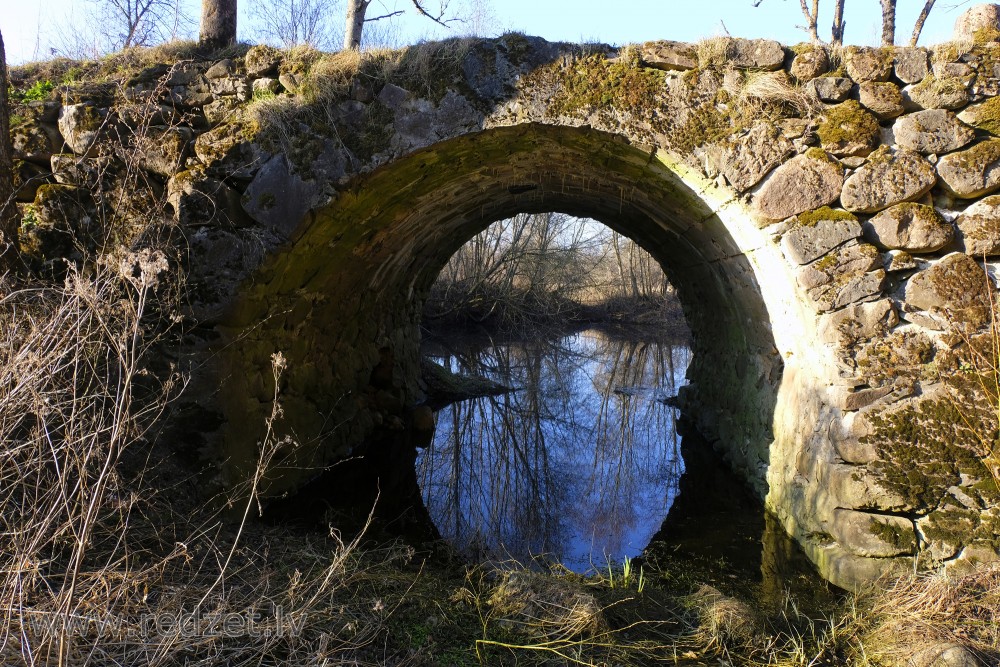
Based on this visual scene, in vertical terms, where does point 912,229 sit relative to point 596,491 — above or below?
above

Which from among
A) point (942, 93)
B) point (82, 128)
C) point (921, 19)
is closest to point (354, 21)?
point (82, 128)

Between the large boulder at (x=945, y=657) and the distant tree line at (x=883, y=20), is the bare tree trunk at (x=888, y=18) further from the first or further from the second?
the large boulder at (x=945, y=657)

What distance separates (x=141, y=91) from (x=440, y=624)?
380 centimetres

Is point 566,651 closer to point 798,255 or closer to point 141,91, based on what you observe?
point 798,255

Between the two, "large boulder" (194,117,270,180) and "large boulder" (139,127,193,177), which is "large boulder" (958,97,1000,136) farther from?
"large boulder" (139,127,193,177)

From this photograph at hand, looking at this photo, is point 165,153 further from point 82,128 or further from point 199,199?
point 82,128

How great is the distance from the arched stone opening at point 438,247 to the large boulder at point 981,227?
90cm

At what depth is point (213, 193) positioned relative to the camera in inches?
164

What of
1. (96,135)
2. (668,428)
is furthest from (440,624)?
(668,428)

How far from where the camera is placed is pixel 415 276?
27.2ft

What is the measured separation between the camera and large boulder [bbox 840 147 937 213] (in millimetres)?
3801

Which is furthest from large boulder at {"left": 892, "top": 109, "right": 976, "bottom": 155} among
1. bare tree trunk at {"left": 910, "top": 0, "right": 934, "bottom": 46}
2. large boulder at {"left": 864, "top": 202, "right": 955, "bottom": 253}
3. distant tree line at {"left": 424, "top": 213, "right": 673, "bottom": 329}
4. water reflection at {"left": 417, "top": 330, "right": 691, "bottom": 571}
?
distant tree line at {"left": 424, "top": 213, "right": 673, "bottom": 329}

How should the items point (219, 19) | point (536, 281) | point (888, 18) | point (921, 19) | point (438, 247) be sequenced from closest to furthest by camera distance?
point (219, 19) → point (438, 247) → point (888, 18) → point (921, 19) → point (536, 281)

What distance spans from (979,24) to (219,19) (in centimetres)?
537
